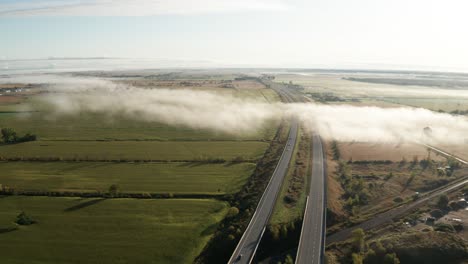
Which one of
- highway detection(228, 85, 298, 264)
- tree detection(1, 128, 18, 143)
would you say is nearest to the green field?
tree detection(1, 128, 18, 143)

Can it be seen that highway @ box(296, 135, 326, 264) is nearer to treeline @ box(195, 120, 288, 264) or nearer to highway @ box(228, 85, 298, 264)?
highway @ box(228, 85, 298, 264)

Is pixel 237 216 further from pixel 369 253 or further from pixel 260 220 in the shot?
pixel 369 253

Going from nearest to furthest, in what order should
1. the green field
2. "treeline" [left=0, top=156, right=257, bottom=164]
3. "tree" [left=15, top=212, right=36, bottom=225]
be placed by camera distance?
"tree" [left=15, top=212, right=36, bottom=225] → "treeline" [left=0, top=156, right=257, bottom=164] → the green field

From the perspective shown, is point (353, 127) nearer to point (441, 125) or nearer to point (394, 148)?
point (394, 148)

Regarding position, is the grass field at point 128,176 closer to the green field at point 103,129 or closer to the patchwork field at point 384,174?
the patchwork field at point 384,174

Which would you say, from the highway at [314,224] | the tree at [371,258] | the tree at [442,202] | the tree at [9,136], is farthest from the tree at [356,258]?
the tree at [9,136]

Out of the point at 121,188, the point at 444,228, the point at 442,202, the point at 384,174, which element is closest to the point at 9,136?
the point at 121,188
